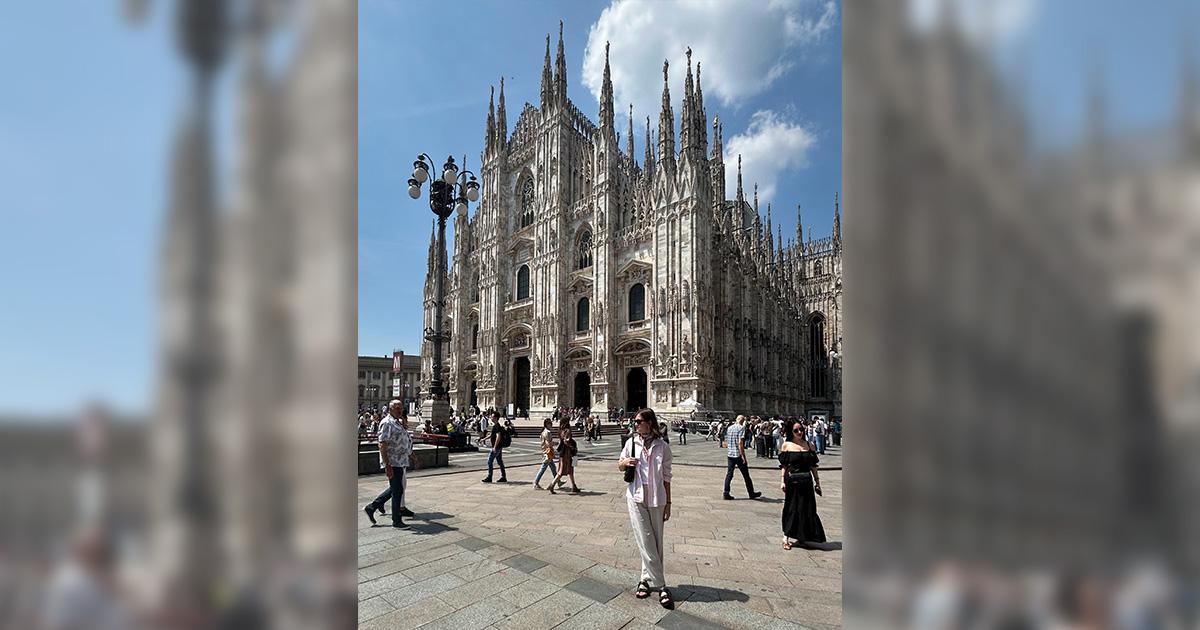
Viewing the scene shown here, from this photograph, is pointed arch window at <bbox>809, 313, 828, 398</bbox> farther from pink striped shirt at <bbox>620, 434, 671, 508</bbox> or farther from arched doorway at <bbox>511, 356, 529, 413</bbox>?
pink striped shirt at <bbox>620, 434, 671, 508</bbox>

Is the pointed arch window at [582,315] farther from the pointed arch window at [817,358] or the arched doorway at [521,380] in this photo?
the pointed arch window at [817,358]

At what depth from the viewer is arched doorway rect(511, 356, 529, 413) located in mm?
36781

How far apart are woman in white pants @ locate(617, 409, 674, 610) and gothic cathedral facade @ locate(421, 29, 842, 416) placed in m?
22.1

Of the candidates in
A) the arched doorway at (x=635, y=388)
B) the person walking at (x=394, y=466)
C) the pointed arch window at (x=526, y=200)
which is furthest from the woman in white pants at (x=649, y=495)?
the pointed arch window at (x=526, y=200)

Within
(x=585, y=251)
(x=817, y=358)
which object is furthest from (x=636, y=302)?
(x=817, y=358)

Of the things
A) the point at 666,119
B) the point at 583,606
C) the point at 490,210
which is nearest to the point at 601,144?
the point at 666,119

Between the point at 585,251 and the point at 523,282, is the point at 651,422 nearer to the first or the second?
the point at 585,251

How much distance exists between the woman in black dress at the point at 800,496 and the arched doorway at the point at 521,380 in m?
32.1

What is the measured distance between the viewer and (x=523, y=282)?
1475 inches

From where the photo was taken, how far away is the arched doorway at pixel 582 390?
32594 millimetres

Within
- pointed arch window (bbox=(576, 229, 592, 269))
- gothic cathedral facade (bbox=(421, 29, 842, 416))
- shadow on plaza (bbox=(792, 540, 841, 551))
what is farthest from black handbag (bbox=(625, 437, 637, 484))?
pointed arch window (bbox=(576, 229, 592, 269))

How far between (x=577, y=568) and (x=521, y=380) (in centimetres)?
3323
